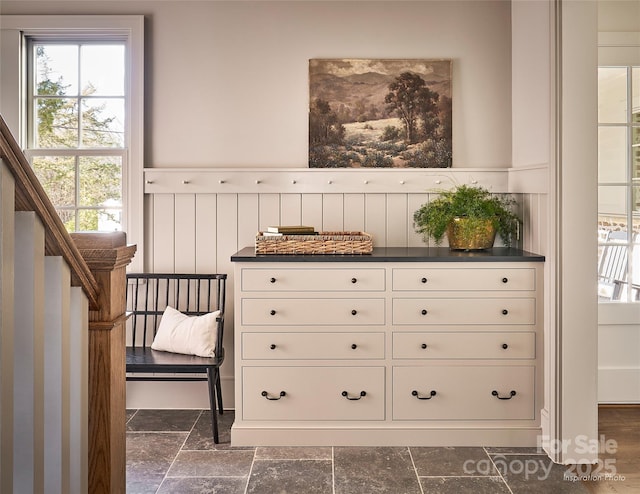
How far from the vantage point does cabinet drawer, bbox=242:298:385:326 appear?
3.29 metres

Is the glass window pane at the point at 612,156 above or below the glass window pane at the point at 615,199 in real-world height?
above

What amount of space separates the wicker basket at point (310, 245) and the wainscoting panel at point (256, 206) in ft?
1.61

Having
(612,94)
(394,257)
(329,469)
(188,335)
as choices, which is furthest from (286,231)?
(612,94)

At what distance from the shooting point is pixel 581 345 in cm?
305

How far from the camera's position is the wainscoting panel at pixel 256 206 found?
3846 mm

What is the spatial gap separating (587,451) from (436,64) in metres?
2.25

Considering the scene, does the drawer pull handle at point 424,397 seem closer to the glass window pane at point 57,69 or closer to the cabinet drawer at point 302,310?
the cabinet drawer at point 302,310

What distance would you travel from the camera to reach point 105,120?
3926mm

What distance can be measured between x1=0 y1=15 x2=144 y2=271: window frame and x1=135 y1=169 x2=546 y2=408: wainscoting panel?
87 millimetres

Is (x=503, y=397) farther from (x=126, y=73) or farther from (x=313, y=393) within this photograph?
(x=126, y=73)

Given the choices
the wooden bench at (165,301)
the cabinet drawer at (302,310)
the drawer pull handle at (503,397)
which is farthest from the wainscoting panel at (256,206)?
the drawer pull handle at (503,397)

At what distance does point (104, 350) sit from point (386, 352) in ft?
6.29

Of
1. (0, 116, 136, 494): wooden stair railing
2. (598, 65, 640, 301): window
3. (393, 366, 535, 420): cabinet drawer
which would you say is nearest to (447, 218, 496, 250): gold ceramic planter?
(393, 366, 535, 420): cabinet drawer

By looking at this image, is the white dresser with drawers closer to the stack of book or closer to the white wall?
the stack of book
